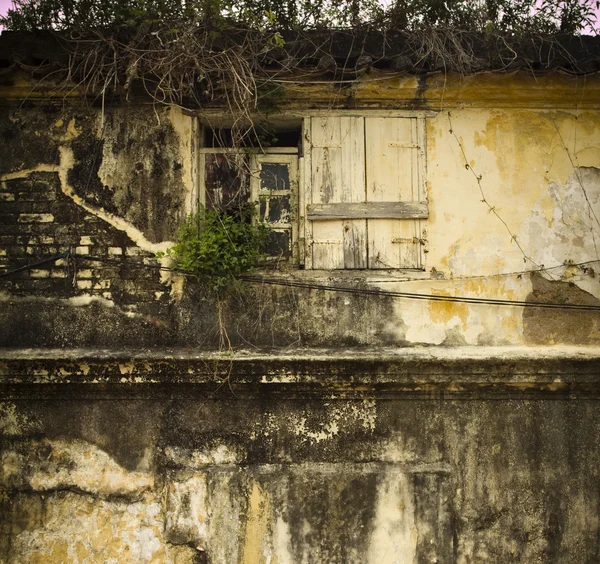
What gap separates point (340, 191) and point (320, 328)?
3.84 feet

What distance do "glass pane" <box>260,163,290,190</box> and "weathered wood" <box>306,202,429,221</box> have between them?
360 millimetres

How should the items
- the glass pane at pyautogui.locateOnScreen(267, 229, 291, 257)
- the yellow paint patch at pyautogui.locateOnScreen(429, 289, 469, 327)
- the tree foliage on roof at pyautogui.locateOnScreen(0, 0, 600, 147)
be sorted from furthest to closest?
1. the glass pane at pyautogui.locateOnScreen(267, 229, 291, 257)
2. the yellow paint patch at pyautogui.locateOnScreen(429, 289, 469, 327)
3. the tree foliage on roof at pyautogui.locateOnScreen(0, 0, 600, 147)

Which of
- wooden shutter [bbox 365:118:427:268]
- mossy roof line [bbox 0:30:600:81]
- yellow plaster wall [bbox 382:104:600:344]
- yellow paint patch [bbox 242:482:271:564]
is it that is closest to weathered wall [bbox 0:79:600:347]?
yellow plaster wall [bbox 382:104:600:344]

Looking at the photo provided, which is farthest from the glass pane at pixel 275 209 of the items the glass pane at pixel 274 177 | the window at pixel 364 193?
the window at pixel 364 193

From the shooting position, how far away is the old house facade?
4844 mm

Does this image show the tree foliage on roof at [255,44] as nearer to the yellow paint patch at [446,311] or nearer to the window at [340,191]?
the window at [340,191]

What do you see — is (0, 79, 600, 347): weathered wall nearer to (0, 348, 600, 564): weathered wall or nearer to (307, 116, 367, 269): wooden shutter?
(307, 116, 367, 269): wooden shutter

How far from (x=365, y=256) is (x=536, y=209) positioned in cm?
154

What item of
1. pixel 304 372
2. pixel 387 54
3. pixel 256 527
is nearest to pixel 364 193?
pixel 387 54

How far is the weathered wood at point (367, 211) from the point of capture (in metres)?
5.04

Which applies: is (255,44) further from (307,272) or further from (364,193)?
(307,272)

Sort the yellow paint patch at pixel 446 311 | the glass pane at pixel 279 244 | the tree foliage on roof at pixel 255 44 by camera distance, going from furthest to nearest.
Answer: the glass pane at pixel 279 244 < the yellow paint patch at pixel 446 311 < the tree foliage on roof at pixel 255 44

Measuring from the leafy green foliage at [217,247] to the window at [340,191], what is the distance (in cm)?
25

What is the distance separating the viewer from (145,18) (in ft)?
15.5
